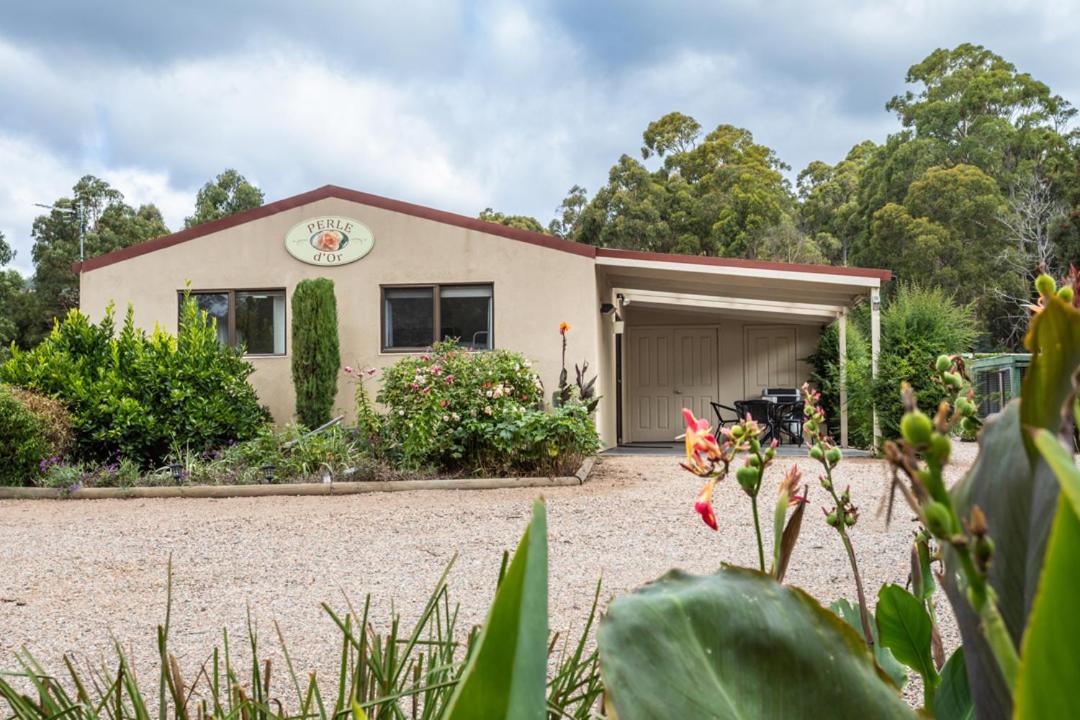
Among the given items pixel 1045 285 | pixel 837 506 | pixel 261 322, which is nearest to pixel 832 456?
pixel 837 506

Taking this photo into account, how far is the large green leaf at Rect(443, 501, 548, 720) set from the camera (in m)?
0.26

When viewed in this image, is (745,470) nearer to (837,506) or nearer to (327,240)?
(837,506)

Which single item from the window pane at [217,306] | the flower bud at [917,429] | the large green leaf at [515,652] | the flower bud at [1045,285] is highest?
the window pane at [217,306]

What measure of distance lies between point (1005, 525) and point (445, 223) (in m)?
10.2

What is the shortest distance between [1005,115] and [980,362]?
19435 millimetres

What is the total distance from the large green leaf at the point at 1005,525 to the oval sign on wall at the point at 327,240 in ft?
34.2

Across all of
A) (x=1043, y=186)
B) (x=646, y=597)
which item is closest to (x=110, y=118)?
(x=646, y=597)

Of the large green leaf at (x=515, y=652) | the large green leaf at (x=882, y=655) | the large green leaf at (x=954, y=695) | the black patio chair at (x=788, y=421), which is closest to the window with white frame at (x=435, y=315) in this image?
the black patio chair at (x=788, y=421)

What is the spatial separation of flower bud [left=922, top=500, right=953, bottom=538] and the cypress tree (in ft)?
32.6

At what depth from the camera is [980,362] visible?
35.5 ft

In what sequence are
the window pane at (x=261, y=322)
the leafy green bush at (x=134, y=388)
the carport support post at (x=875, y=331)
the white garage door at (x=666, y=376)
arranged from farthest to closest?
the white garage door at (x=666, y=376)
the window pane at (x=261, y=322)
the carport support post at (x=875, y=331)
the leafy green bush at (x=134, y=388)

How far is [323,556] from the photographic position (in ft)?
15.8

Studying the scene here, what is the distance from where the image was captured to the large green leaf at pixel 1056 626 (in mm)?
226

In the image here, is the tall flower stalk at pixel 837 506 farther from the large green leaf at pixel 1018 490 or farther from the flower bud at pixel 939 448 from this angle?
the flower bud at pixel 939 448
